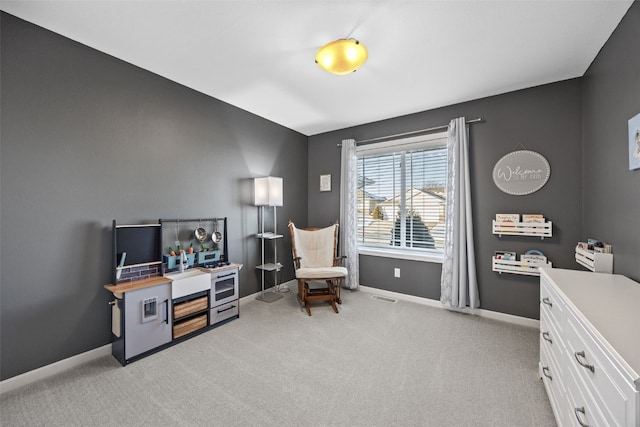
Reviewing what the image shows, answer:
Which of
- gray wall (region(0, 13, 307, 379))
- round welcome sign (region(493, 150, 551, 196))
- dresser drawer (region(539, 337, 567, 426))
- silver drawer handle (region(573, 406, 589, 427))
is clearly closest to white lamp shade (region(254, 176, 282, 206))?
gray wall (region(0, 13, 307, 379))

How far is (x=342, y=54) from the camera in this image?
1.93 meters

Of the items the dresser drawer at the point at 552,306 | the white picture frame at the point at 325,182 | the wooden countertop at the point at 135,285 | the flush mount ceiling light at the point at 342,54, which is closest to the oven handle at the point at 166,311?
the wooden countertop at the point at 135,285

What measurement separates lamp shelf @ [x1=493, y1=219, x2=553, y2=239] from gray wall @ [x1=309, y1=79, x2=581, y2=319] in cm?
8

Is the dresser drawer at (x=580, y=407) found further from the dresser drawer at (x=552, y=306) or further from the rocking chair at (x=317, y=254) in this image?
the rocking chair at (x=317, y=254)

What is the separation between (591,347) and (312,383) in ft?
5.22

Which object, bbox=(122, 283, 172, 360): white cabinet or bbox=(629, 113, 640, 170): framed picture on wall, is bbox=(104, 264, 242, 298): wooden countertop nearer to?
bbox=(122, 283, 172, 360): white cabinet

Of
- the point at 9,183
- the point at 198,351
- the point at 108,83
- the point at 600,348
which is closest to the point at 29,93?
the point at 108,83

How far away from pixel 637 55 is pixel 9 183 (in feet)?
13.8

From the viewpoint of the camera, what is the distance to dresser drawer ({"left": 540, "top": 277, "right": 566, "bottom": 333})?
1.42m

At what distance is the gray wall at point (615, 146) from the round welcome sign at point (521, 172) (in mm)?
339

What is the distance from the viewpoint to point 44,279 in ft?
6.35

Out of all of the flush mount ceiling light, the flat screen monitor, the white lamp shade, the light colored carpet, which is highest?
the flush mount ceiling light

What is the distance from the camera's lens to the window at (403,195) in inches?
137

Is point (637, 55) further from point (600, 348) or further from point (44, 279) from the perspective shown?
point (44, 279)
